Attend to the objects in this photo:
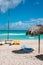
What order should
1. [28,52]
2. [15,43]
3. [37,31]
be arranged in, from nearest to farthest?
1. [37,31]
2. [28,52]
3. [15,43]

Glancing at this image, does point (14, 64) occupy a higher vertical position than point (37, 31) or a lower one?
lower

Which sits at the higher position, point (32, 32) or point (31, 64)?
point (32, 32)

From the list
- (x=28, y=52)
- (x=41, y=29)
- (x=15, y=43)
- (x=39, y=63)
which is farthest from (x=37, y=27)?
(x=15, y=43)

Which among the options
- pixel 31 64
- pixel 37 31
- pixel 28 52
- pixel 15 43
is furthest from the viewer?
pixel 15 43

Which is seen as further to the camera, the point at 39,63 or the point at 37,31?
the point at 37,31

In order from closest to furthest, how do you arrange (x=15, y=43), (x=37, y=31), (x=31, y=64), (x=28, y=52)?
(x=31, y=64), (x=37, y=31), (x=28, y=52), (x=15, y=43)

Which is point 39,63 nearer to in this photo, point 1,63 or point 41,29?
point 1,63

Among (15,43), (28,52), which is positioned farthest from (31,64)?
(15,43)

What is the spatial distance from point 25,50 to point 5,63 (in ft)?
12.8

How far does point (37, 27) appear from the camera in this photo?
11.5 meters

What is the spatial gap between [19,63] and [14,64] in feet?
1.08

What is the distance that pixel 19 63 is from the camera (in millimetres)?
9203

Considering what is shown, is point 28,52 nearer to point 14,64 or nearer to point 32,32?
point 32,32

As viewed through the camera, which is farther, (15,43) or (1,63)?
(15,43)
